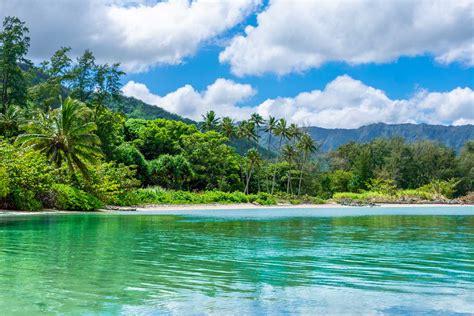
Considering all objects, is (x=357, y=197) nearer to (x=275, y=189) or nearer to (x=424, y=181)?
(x=275, y=189)

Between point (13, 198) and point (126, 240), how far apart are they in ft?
62.4

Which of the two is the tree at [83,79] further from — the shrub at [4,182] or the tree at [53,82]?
the shrub at [4,182]

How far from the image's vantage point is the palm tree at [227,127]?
80375 millimetres

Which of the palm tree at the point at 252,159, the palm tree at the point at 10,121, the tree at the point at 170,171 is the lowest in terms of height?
the tree at the point at 170,171

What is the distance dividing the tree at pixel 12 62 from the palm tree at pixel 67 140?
1888 centimetres

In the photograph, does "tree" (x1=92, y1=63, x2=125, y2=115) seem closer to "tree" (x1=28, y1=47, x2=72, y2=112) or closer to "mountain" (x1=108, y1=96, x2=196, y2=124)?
"tree" (x1=28, y1=47, x2=72, y2=112)

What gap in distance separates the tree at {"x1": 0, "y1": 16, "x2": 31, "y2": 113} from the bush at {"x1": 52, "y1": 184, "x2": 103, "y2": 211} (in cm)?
2318

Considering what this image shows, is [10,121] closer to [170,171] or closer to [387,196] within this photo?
[170,171]

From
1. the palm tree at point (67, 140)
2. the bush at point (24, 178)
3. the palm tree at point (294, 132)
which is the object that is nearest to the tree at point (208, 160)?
the palm tree at point (294, 132)

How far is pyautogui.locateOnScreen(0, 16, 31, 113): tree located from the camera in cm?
5419

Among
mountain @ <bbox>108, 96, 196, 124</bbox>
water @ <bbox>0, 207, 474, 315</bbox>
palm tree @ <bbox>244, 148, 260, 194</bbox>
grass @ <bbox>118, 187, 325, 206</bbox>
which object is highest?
mountain @ <bbox>108, 96, 196, 124</bbox>

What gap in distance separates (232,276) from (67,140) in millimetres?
31092

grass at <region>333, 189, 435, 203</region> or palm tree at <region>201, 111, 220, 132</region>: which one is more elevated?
palm tree at <region>201, 111, 220, 132</region>

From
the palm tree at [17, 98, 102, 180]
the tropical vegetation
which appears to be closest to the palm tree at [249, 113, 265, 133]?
the tropical vegetation
